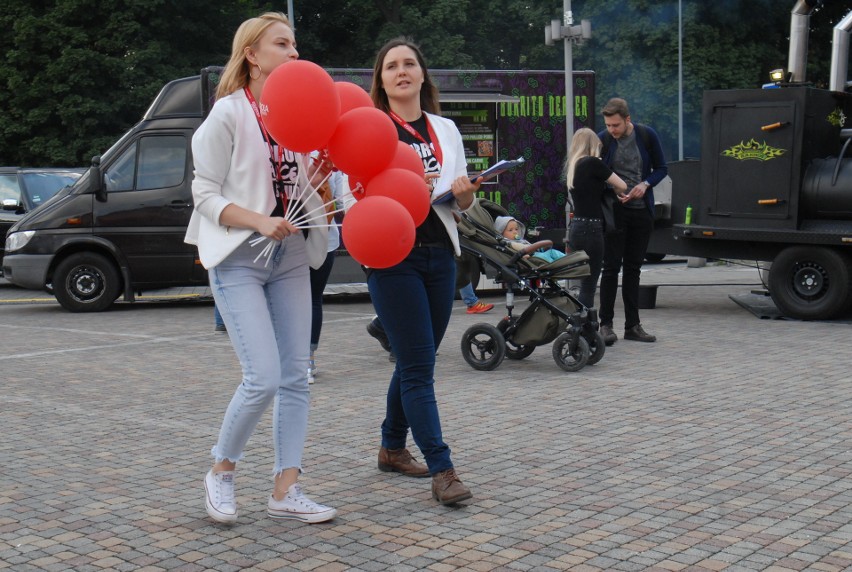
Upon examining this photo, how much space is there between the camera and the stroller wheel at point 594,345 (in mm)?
8953

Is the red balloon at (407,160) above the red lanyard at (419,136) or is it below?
below

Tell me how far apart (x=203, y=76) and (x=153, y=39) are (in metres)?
22.9

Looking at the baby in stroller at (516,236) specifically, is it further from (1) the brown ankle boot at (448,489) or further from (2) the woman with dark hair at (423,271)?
(1) the brown ankle boot at (448,489)

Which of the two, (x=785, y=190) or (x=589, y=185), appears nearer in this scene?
(x=589, y=185)

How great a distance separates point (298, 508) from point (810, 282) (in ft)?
27.8

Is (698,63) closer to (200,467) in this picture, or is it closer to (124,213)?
(124,213)

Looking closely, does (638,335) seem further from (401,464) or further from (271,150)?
(271,150)

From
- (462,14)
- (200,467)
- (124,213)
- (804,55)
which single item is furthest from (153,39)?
(200,467)

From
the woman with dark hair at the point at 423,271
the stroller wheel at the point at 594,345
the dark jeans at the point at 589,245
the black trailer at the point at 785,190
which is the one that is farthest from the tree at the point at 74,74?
the woman with dark hair at the point at 423,271

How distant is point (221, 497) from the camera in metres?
4.76

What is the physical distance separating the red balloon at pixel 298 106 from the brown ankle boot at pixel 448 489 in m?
1.48

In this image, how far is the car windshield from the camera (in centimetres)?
1902

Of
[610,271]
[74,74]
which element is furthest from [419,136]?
[74,74]

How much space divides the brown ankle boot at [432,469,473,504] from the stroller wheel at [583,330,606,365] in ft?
13.4
